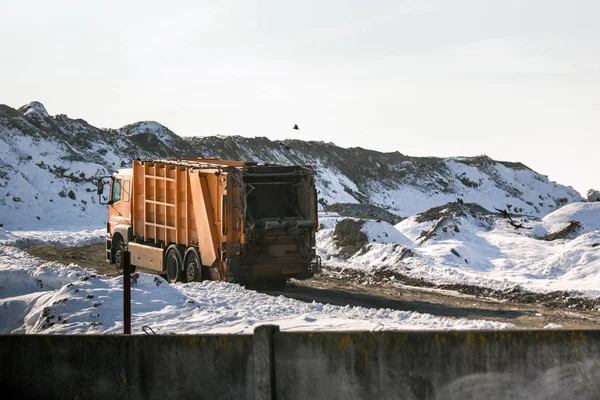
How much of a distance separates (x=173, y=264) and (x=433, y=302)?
644 cm

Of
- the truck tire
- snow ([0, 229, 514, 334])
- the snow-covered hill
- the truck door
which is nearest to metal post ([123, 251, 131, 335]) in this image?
snow ([0, 229, 514, 334])

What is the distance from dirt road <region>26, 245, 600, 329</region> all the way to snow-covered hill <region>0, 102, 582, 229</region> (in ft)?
76.9

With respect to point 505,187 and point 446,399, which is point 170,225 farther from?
point 505,187

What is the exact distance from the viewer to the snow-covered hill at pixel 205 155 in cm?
4762

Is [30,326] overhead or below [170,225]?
below

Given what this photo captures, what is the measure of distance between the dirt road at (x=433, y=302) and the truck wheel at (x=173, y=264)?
8.45 feet

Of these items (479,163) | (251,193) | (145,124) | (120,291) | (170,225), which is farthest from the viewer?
(479,163)

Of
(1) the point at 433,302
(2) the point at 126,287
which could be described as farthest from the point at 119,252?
(2) the point at 126,287

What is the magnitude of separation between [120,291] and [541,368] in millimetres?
10096

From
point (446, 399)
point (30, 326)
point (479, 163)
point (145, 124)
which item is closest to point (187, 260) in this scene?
point (30, 326)

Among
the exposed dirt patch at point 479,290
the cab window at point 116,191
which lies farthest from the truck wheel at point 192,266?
the exposed dirt patch at point 479,290

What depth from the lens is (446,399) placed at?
27.0 ft

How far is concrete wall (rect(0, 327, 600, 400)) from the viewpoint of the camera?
804 cm

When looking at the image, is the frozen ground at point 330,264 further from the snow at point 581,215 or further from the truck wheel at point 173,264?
the snow at point 581,215
